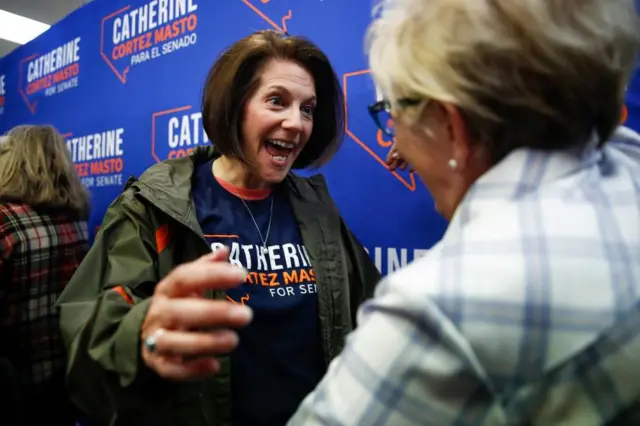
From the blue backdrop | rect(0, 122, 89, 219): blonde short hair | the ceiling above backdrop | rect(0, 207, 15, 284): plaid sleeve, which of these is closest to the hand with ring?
the blue backdrop

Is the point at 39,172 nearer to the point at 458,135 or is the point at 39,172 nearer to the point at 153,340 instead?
the point at 153,340

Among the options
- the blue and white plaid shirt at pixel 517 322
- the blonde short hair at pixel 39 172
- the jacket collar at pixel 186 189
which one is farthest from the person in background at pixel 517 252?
the blonde short hair at pixel 39 172

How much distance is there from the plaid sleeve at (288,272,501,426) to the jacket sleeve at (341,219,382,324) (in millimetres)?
623

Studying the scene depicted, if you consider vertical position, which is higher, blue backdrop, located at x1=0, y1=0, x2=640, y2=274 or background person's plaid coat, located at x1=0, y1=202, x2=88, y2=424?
blue backdrop, located at x1=0, y1=0, x2=640, y2=274

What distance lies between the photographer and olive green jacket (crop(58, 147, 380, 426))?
0.64 metres

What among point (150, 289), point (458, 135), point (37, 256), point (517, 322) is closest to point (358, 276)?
point (150, 289)

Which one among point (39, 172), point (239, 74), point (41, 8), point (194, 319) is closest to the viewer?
point (194, 319)

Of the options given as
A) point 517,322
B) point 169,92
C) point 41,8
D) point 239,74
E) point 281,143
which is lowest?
point 517,322

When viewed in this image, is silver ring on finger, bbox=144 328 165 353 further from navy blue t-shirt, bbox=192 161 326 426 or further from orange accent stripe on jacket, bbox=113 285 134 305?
navy blue t-shirt, bbox=192 161 326 426

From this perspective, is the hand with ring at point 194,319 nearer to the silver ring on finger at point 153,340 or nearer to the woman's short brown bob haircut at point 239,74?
the silver ring on finger at point 153,340

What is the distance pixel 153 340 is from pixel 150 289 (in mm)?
331

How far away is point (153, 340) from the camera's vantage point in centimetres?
53

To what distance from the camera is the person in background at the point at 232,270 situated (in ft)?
1.91

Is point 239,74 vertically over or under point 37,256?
over
